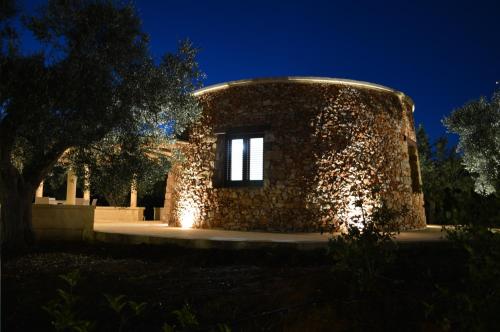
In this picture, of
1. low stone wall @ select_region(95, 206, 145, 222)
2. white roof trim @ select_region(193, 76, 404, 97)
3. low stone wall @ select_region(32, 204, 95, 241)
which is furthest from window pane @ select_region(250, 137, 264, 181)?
low stone wall @ select_region(95, 206, 145, 222)

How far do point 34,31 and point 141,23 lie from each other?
1.95 metres

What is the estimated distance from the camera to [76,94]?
7203mm

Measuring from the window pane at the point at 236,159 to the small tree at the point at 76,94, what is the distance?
222 cm

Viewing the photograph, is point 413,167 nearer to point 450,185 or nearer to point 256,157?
point 256,157

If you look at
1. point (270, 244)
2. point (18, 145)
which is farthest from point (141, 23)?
point (270, 244)

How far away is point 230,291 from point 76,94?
4.49 m

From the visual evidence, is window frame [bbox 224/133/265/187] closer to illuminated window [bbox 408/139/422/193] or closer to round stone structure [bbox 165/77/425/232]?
round stone structure [bbox 165/77/425/232]

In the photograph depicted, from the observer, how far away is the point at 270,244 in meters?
7.18

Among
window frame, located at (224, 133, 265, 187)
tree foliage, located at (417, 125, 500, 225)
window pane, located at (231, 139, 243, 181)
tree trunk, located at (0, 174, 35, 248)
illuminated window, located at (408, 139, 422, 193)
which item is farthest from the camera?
illuminated window, located at (408, 139, 422, 193)

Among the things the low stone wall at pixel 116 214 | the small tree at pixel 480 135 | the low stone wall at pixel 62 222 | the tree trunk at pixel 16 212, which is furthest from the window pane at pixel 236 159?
the small tree at pixel 480 135

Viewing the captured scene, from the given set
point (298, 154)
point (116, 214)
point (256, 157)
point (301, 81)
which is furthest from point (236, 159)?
point (116, 214)

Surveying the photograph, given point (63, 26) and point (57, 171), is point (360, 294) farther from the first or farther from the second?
point (57, 171)

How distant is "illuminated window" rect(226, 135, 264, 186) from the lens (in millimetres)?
10415

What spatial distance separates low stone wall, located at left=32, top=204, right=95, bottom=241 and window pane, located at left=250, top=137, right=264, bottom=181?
392cm
